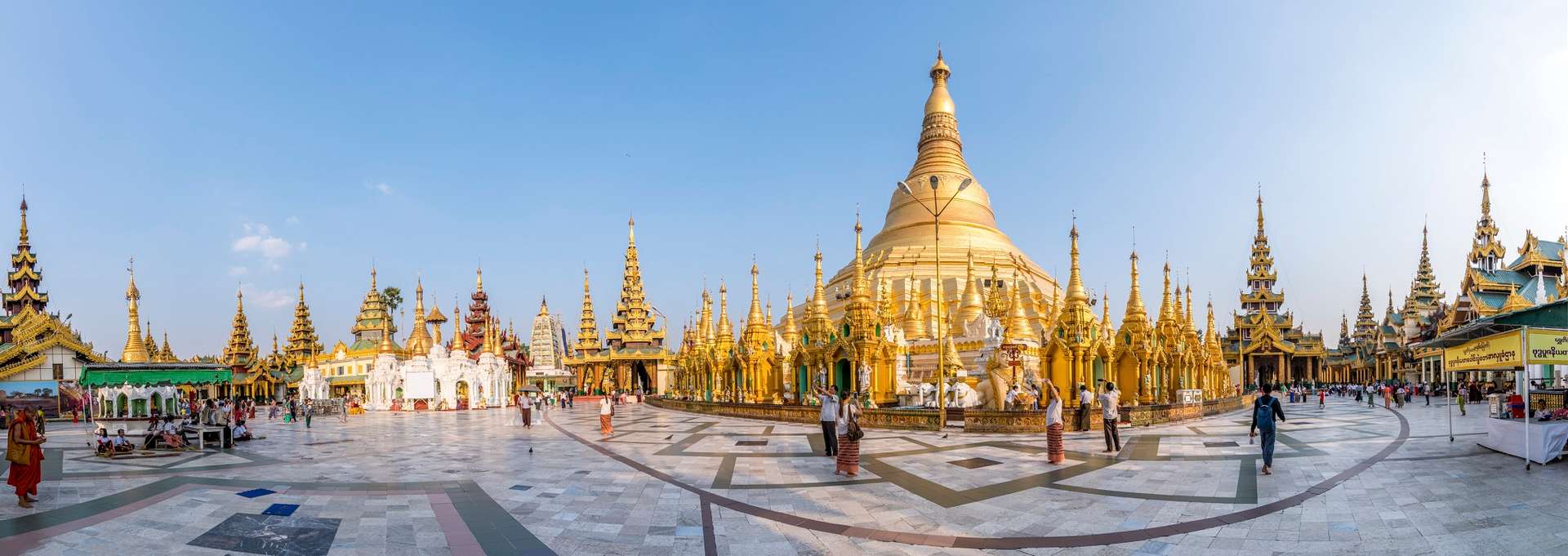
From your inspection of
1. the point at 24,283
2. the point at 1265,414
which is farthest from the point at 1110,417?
the point at 24,283

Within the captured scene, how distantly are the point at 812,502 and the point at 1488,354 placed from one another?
39.5 ft

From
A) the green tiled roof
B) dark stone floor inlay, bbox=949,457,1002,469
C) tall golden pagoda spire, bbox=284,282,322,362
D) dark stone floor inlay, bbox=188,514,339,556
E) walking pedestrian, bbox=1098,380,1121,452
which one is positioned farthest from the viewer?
tall golden pagoda spire, bbox=284,282,322,362

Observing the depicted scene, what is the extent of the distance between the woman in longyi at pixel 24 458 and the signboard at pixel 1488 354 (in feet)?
68.2

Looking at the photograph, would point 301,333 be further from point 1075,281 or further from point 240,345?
point 1075,281

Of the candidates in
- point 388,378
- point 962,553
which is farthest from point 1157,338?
point 388,378

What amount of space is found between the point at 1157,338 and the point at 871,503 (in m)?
22.6

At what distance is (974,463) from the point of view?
13055 millimetres

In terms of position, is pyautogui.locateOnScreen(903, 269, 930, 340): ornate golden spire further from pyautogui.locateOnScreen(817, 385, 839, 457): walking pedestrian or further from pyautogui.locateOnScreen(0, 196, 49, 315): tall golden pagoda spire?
pyautogui.locateOnScreen(0, 196, 49, 315): tall golden pagoda spire

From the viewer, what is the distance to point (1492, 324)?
1441 cm

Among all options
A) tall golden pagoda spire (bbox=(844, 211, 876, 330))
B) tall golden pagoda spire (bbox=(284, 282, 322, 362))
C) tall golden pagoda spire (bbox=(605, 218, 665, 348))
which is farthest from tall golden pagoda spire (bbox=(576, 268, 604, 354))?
tall golden pagoda spire (bbox=(844, 211, 876, 330))

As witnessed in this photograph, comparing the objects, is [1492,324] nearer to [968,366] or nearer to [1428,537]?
[1428,537]

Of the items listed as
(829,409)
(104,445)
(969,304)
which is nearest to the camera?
(829,409)

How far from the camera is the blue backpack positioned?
37.3ft

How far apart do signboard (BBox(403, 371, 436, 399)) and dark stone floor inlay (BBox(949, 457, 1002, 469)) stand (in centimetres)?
3741
